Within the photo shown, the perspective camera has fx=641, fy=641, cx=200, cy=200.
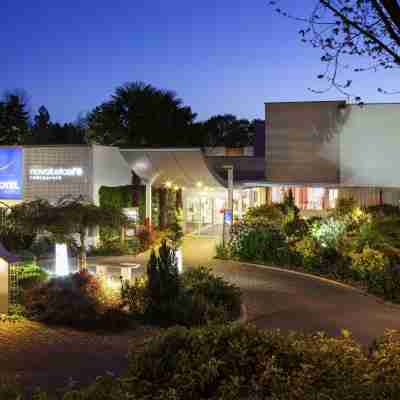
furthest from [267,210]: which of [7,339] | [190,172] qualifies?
[7,339]

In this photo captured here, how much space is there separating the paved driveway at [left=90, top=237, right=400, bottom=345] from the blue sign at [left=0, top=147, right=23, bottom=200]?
7202 millimetres

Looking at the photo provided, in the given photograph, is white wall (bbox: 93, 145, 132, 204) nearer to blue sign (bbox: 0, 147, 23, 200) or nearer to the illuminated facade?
blue sign (bbox: 0, 147, 23, 200)

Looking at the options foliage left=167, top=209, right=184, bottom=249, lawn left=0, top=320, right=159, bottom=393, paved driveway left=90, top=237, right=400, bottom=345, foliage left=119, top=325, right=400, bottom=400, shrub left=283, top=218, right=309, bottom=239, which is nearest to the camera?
foliage left=119, top=325, right=400, bottom=400

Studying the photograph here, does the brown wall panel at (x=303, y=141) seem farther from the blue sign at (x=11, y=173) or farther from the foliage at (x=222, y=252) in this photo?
the blue sign at (x=11, y=173)

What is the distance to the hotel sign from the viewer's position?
958 inches

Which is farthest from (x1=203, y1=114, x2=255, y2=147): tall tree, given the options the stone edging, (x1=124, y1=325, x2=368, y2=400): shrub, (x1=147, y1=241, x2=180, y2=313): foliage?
(x1=124, y1=325, x2=368, y2=400): shrub

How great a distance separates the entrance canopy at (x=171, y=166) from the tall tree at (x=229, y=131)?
48.6 metres

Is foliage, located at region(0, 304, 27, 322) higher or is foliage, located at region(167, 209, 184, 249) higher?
foliage, located at region(167, 209, 184, 249)

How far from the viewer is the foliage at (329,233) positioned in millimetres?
21172

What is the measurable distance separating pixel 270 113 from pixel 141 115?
20076 millimetres

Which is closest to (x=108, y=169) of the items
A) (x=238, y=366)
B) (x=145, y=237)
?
(x=145, y=237)

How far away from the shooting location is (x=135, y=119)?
50.2 meters

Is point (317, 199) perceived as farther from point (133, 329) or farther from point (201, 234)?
point (133, 329)

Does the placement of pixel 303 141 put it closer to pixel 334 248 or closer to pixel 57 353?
pixel 334 248
